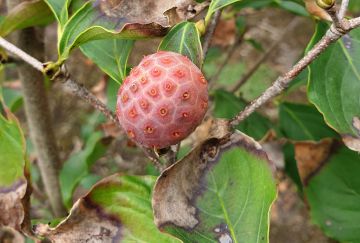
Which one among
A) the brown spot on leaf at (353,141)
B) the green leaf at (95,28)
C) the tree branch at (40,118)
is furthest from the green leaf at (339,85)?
the tree branch at (40,118)

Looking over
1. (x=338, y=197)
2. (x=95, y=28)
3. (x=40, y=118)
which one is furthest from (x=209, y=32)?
(x=40, y=118)

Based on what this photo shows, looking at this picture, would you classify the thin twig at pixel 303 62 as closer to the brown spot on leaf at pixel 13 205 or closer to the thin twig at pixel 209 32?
the thin twig at pixel 209 32

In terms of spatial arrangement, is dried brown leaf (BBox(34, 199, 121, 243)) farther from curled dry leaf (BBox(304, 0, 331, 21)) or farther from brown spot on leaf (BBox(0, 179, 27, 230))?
curled dry leaf (BBox(304, 0, 331, 21))

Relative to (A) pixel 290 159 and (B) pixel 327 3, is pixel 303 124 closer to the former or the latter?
(A) pixel 290 159

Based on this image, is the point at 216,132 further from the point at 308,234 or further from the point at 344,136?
the point at 308,234

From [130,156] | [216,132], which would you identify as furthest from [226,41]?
[216,132]

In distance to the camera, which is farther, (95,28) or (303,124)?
(303,124)
